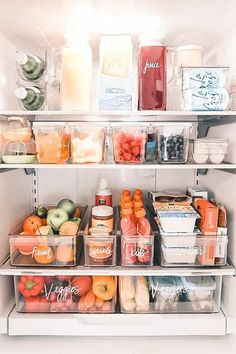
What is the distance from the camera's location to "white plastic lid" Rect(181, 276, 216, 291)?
3.56 feet

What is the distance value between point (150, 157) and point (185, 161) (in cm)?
11

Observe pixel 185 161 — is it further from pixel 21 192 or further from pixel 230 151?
pixel 21 192

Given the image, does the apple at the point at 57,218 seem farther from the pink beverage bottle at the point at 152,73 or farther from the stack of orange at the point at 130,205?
the pink beverage bottle at the point at 152,73

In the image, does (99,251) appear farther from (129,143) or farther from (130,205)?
(129,143)

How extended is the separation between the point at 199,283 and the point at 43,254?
522 millimetres

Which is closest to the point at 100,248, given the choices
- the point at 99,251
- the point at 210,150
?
the point at 99,251

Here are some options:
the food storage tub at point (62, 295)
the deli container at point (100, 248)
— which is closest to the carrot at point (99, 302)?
the food storage tub at point (62, 295)

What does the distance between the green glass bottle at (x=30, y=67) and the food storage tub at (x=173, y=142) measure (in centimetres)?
41

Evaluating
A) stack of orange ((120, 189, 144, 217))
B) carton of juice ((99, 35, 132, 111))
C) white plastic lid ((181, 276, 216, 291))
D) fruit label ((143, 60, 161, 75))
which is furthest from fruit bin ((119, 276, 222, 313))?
fruit label ((143, 60, 161, 75))

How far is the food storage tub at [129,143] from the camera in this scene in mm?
1048

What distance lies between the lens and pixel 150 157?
3.56ft

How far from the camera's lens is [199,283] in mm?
1098

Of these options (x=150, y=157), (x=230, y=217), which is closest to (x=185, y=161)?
(x=150, y=157)

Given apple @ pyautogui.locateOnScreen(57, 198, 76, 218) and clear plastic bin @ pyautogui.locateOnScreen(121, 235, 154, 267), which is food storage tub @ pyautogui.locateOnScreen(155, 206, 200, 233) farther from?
apple @ pyautogui.locateOnScreen(57, 198, 76, 218)
